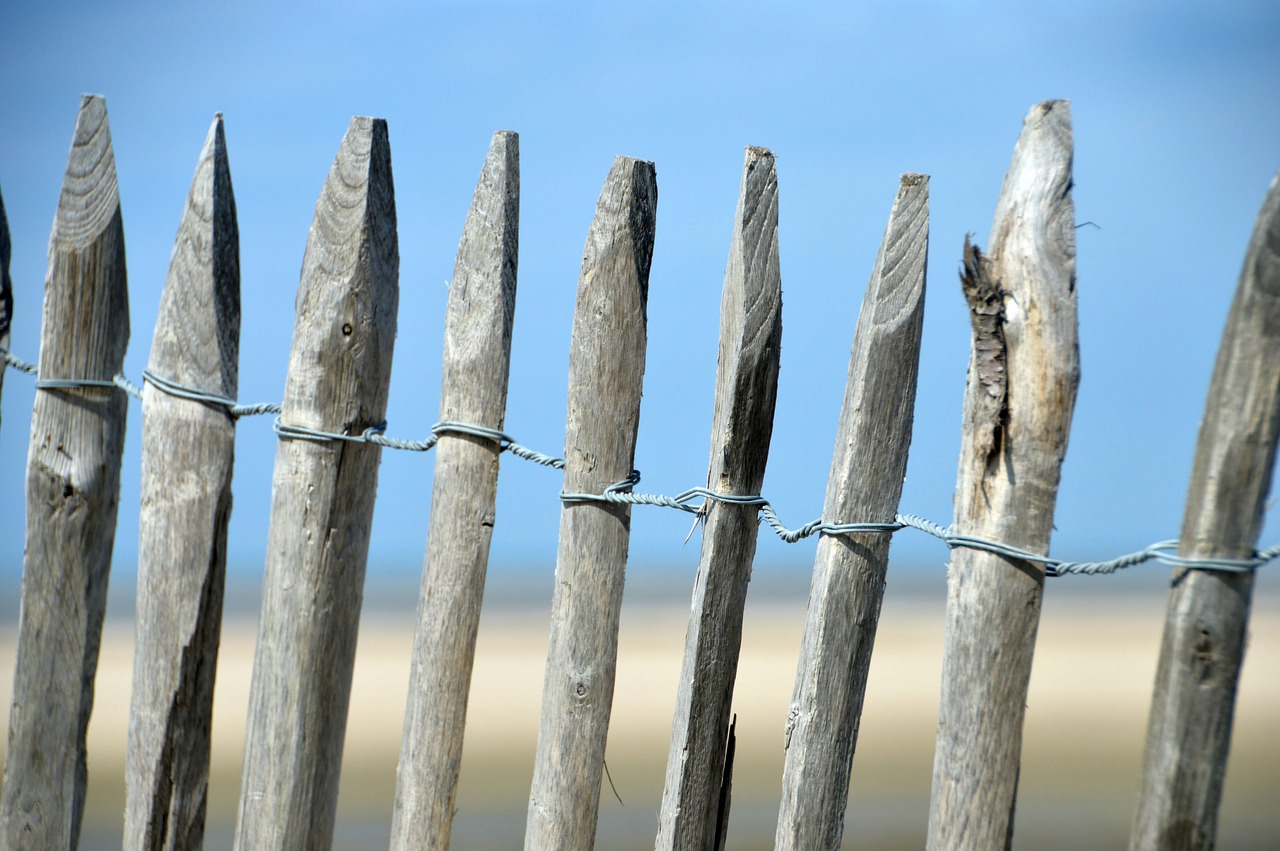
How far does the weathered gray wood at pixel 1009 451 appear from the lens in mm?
2064

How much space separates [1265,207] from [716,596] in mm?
1263

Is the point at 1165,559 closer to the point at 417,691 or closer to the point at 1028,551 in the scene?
the point at 1028,551

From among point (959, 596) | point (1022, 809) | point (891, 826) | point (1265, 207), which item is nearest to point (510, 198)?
point (959, 596)

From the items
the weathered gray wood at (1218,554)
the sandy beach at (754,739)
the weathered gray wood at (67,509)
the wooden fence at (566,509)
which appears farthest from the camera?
the sandy beach at (754,739)

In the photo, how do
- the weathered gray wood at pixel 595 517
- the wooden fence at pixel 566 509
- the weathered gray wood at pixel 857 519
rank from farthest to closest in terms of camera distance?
the weathered gray wood at pixel 595 517, the weathered gray wood at pixel 857 519, the wooden fence at pixel 566 509

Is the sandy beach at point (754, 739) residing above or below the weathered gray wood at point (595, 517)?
below

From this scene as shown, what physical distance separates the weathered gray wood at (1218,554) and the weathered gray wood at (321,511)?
1.89 meters

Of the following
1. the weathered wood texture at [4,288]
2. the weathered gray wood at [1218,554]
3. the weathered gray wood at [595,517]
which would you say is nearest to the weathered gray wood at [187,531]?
the weathered wood texture at [4,288]

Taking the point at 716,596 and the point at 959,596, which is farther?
the point at 716,596

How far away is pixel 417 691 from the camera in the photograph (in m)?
2.79

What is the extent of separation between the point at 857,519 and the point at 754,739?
36.0ft

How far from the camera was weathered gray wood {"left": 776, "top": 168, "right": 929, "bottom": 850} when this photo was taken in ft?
7.50

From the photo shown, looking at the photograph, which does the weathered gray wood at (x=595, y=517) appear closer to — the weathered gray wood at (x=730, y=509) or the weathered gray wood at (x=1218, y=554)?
the weathered gray wood at (x=730, y=509)

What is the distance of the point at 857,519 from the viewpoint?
2.32 meters
